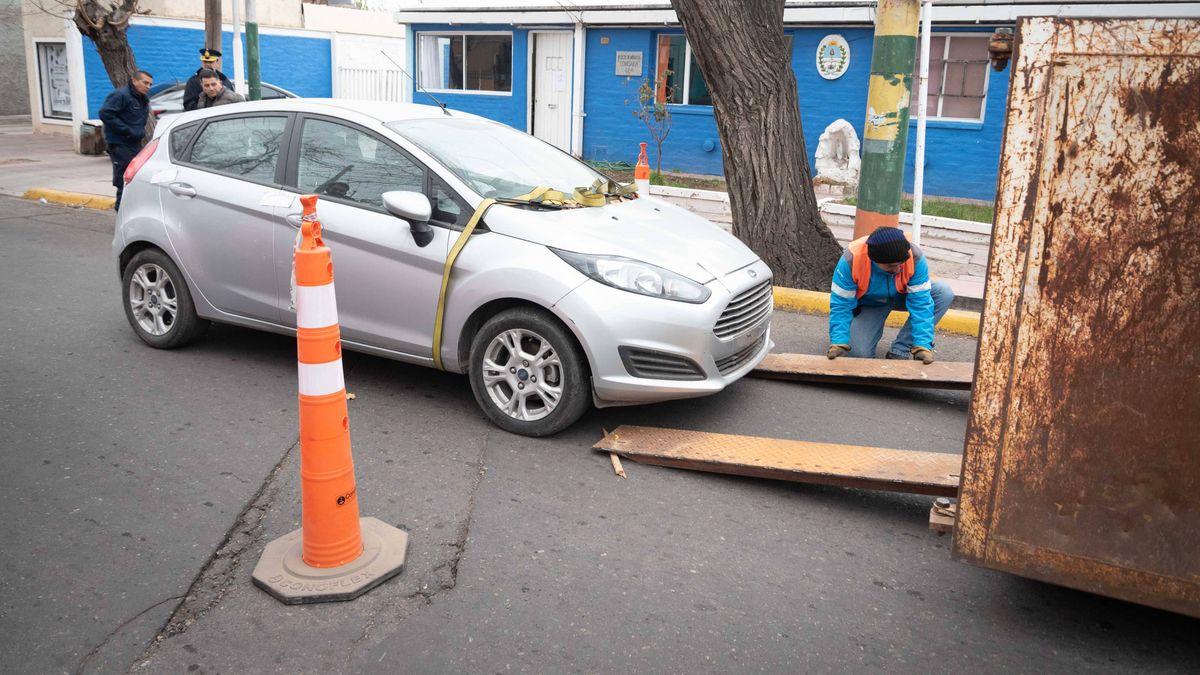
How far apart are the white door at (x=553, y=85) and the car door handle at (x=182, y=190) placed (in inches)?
552

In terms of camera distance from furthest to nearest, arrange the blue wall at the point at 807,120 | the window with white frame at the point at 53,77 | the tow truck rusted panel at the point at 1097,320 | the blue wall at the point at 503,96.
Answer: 1. the window with white frame at the point at 53,77
2. the blue wall at the point at 503,96
3. the blue wall at the point at 807,120
4. the tow truck rusted panel at the point at 1097,320

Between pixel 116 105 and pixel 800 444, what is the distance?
9.45m

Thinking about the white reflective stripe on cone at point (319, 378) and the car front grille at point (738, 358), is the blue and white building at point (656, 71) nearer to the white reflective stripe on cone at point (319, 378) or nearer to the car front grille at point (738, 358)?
the car front grille at point (738, 358)

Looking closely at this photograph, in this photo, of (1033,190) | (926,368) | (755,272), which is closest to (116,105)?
(755,272)

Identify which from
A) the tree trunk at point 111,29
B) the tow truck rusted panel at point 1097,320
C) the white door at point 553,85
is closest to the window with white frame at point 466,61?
the white door at point 553,85

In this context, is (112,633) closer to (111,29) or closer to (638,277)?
(638,277)

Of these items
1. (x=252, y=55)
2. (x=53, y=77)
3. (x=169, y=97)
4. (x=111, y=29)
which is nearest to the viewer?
(x=111, y=29)

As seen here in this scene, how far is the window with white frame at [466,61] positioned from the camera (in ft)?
67.7

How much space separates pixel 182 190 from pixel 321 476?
321 cm

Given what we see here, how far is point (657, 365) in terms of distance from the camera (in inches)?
189

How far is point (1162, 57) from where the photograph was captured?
2.77 m

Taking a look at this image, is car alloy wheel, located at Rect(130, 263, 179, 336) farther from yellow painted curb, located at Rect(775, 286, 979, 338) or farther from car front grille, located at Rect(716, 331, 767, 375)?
yellow painted curb, located at Rect(775, 286, 979, 338)

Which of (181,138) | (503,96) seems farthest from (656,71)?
(181,138)

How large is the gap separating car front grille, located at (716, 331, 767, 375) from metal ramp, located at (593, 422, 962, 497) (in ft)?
1.17
